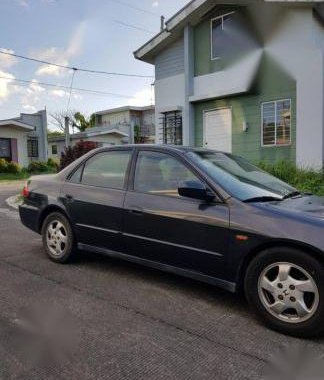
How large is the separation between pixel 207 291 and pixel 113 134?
31.0 metres

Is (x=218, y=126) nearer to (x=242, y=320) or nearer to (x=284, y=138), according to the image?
(x=284, y=138)

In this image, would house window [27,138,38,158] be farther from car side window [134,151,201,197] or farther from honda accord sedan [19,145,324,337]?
car side window [134,151,201,197]

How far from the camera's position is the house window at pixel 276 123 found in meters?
11.7

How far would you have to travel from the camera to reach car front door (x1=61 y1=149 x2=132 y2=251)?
4441 mm

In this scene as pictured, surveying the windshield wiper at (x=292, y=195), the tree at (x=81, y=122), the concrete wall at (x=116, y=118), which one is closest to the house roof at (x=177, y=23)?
the windshield wiper at (x=292, y=195)

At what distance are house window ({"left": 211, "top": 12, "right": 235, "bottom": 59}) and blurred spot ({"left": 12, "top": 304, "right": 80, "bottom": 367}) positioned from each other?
11469mm

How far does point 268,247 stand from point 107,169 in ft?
7.27

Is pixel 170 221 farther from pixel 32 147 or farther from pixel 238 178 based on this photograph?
pixel 32 147

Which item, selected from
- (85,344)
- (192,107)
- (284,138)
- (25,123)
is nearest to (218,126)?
(192,107)

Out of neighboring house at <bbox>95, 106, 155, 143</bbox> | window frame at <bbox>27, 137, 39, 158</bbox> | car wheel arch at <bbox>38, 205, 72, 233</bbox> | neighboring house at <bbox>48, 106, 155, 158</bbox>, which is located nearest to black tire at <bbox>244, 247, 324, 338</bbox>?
car wheel arch at <bbox>38, 205, 72, 233</bbox>

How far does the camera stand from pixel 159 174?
4.25m

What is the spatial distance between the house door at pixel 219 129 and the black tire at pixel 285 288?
1020 cm

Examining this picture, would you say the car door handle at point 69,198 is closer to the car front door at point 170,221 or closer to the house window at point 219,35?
the car front door at point 170,221

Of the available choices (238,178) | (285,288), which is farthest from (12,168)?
(285,288)
